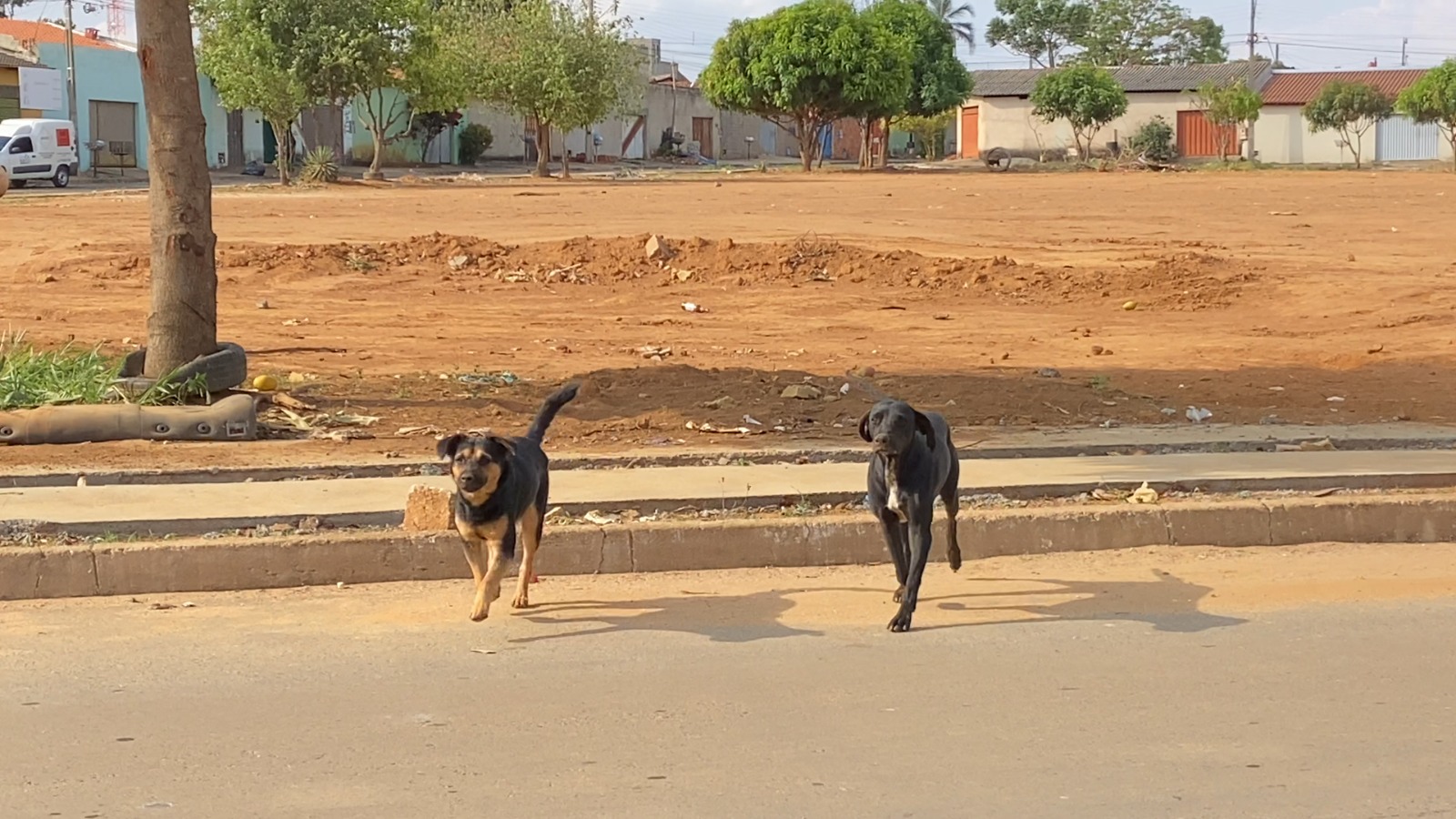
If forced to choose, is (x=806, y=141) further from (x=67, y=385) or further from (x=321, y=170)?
(x=67, y=385)

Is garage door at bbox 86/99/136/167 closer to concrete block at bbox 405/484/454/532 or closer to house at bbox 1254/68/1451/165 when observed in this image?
house at bbox 1254/68/1451/165

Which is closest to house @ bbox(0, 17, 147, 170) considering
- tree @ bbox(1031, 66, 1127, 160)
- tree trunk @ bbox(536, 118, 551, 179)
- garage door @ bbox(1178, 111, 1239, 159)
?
tree trunk @ bbox(536, 118, 551, 179)

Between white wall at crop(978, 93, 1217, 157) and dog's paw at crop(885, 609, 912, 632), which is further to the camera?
white wall at crop(978, 93, 1217, 157)

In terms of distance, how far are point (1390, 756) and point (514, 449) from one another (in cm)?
325

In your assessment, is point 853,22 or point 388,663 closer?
point 388,663

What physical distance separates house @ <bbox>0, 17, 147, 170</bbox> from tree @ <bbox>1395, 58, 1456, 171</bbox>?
4542 cm

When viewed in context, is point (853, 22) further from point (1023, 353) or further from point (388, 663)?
point (388, 663)

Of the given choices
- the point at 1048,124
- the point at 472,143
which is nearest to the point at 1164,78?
the point at 1048,124

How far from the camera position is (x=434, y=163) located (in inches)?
2704

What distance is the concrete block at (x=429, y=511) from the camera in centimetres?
780

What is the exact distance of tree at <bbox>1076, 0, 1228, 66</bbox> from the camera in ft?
367

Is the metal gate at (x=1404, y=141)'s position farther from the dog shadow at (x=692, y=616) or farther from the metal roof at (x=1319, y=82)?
the dog shadow at (x=692, y=616)

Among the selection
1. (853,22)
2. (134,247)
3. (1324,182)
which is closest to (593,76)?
(853,22)

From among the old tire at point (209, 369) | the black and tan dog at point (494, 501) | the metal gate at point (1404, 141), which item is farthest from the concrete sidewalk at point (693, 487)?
the metal gate at point (1404, 141)
